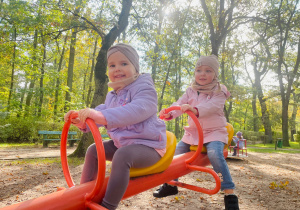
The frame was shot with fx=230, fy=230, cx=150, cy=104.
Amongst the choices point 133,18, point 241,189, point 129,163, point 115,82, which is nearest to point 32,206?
point 129,163

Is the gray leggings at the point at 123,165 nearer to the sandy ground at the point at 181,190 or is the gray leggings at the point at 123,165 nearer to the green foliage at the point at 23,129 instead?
the sandy ground at the point at 181,190

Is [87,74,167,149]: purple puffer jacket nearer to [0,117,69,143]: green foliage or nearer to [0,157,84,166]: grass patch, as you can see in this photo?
[0,157,84,166]: grass patch

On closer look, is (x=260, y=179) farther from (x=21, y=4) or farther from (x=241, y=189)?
(x=21, y=4)

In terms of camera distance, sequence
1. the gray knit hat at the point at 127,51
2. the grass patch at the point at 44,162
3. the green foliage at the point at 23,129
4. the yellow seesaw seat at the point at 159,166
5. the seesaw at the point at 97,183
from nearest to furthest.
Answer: the seesaw at the point at 97,183 < the yellow seesaw seat at the point at 159,166 < the gray knit hat at the point at 127,51 < the grass patch at the point at 44,162 < the green foliage at the point at 23,129

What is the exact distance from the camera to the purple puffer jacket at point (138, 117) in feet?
4.87

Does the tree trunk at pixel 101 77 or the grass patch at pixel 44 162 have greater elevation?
the tree trunk at pixel 101 77

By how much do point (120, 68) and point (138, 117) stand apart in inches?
19.7

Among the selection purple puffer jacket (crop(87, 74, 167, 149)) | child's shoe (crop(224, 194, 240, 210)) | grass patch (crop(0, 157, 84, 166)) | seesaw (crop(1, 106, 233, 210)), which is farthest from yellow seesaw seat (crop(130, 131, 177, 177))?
grass patch (crop(0, 157, 84, 166))

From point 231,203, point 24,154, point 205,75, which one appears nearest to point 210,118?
point 205,75

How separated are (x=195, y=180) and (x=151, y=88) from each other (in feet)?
13.0

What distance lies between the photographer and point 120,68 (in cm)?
184

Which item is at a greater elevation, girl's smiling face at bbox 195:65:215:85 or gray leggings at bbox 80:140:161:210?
girl's smiling face at bbox 195:65:215:85

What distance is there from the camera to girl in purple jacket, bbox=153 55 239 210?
2406 millimetres

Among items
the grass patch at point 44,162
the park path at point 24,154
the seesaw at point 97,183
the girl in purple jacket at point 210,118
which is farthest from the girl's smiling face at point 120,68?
the park path at point 24,154
